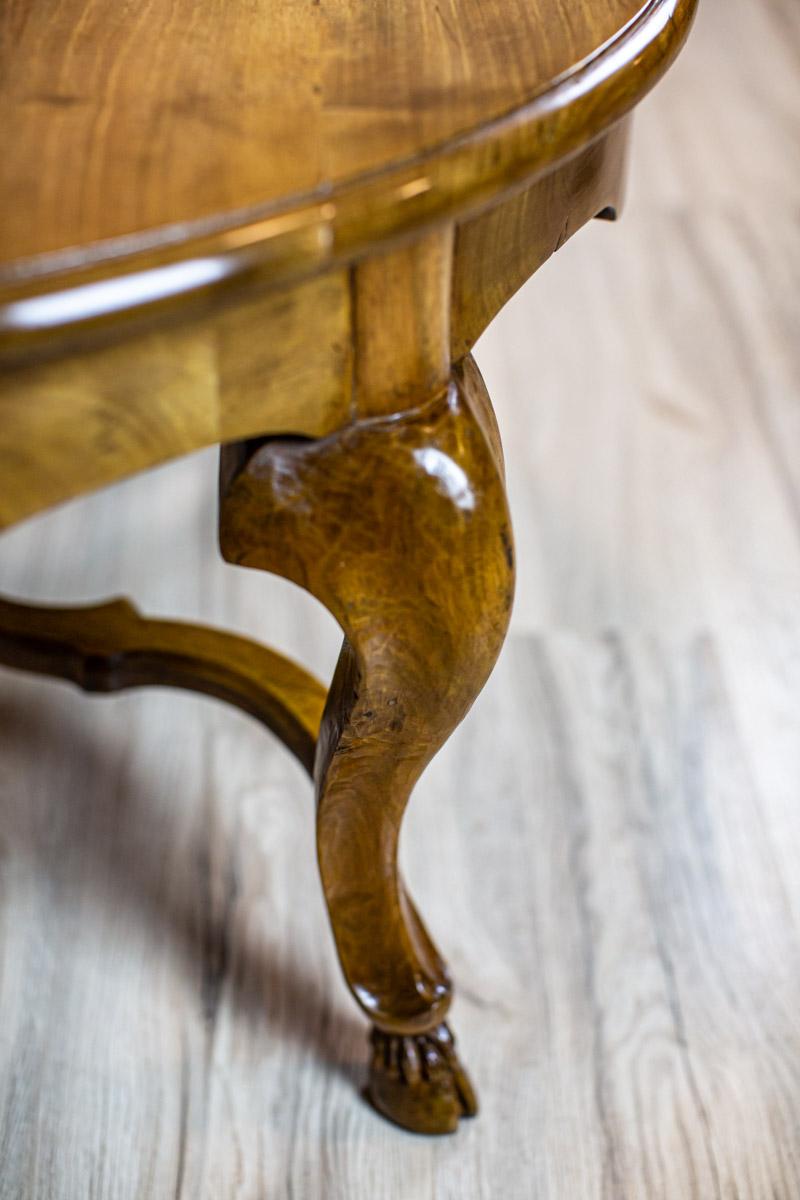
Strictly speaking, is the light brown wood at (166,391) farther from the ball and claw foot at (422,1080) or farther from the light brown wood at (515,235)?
the ball and claw foot at (422,1080)

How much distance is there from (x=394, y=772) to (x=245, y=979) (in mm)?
286

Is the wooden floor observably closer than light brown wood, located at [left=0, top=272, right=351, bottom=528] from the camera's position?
No

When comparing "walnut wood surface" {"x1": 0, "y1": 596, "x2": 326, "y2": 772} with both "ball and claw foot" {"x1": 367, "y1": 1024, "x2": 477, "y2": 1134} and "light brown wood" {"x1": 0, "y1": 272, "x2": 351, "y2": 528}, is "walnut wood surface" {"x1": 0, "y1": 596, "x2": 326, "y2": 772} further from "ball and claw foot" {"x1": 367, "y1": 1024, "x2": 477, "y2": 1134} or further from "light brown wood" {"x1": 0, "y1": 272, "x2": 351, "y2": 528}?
"light brown wood" {"x1": 0, "y1": 272, "x2": 351, "y2": 528}

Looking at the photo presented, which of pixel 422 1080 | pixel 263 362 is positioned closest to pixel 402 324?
pixel 263 362

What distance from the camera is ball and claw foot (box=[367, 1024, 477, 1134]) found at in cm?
64

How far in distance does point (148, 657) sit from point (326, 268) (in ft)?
1.55

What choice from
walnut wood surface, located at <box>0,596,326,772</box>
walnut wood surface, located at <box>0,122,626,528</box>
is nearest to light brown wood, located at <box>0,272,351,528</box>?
walnut wood surface, located at <box>0,122,626,528</box>

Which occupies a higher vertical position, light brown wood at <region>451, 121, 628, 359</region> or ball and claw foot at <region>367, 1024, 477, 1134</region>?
light brown wood at <region>451, 121, 628, 359</region>

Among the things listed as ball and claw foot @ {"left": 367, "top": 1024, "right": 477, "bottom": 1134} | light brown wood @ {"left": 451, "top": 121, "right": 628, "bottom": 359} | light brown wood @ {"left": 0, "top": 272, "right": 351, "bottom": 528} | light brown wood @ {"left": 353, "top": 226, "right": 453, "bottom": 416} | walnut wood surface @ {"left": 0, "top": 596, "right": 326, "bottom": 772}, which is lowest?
ball and claw foot @ {"left": 367, "top": 1024, "right": 477, "bottom": 1134}

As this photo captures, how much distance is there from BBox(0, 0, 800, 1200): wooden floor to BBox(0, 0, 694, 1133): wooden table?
231mm

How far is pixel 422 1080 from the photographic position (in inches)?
25.0

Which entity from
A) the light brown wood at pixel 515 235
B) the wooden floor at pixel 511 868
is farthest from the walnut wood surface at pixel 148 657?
the light brown wood at pixel 515 235

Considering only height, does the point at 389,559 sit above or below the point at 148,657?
below

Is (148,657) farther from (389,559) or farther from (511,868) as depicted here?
(389,559)
